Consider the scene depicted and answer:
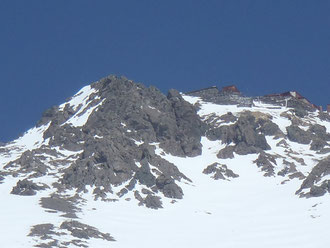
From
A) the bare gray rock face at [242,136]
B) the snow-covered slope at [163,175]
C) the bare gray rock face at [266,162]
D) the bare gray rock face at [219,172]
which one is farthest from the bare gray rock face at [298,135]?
the bare gray rock face at [219,172]

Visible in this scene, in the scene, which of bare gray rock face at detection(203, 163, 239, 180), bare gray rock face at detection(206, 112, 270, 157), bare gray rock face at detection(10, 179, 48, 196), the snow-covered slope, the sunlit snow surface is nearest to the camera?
the sunlit snow surface

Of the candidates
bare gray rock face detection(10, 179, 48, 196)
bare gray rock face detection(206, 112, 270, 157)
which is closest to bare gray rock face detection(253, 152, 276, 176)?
bare gray rock face detection(206, 112, 270, 157)

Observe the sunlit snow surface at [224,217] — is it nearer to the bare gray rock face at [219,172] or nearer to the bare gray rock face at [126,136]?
the bare gray rock face at [219,172]

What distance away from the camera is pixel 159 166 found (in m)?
128

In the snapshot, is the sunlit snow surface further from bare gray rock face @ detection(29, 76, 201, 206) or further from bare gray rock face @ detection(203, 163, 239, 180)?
bare gray rock face @ detection(29, 76, 201, 206)

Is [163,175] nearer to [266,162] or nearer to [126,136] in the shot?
[126,136]

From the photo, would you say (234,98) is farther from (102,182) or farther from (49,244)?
(49,244)

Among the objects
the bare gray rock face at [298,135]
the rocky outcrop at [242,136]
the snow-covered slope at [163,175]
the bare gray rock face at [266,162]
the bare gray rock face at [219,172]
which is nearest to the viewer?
the snow-covered slope at [163,175]

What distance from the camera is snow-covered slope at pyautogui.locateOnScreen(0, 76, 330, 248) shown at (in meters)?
102

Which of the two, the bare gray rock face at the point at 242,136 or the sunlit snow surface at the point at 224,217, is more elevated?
the bare gray rock face at the point at 242,136

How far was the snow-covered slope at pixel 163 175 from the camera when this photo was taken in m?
102

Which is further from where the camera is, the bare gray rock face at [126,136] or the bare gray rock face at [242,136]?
the bare gray rock face at [242,136]

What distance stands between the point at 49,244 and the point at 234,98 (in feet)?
296

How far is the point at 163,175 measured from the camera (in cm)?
12294
